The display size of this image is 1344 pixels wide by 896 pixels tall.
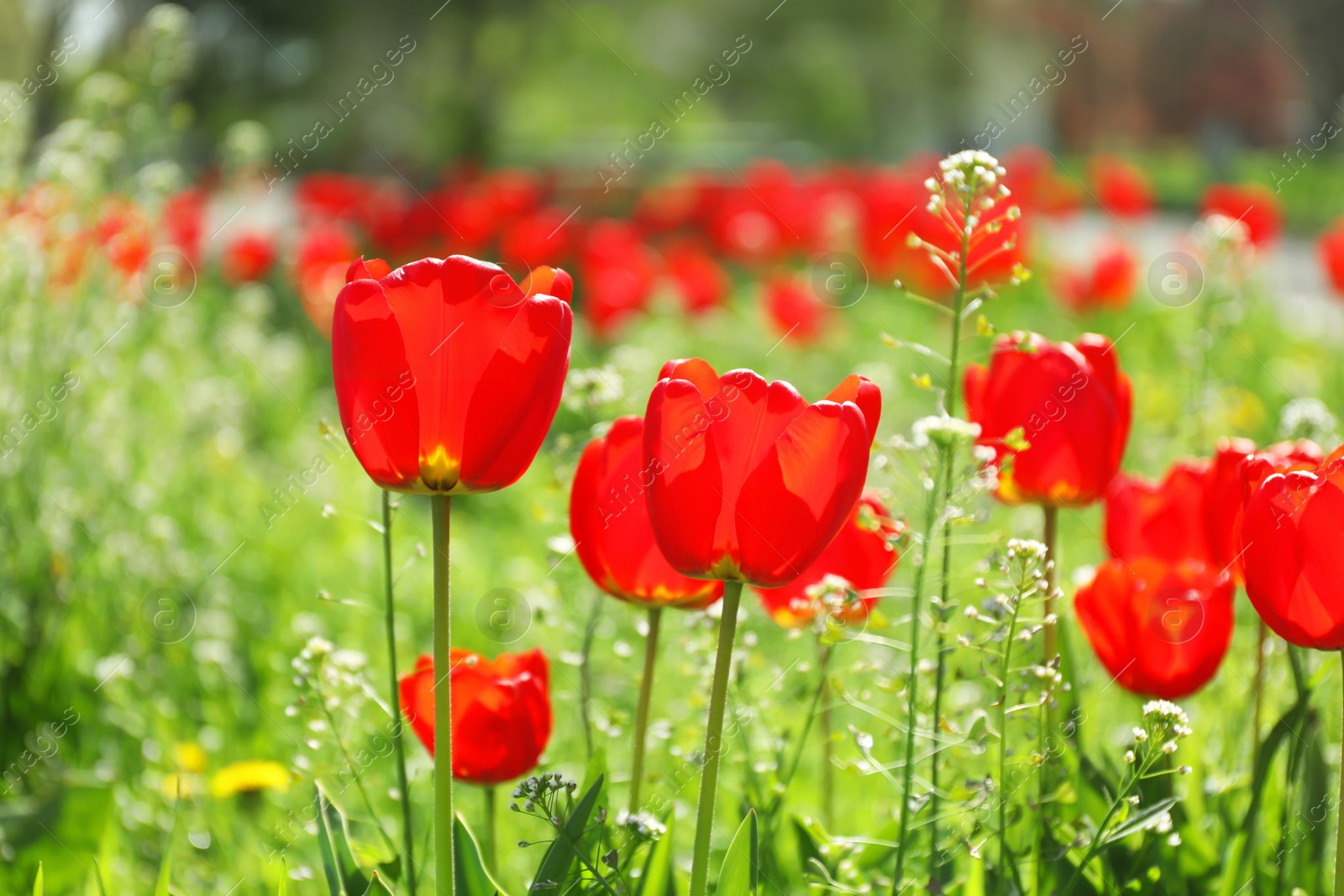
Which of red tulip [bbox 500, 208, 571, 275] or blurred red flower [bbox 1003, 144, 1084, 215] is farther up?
blurred red flower [bbox 1003, 144, 1084, 215]

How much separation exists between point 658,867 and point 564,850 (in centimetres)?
16

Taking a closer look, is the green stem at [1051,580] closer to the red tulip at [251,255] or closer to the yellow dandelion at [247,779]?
the yellow dandelion at [247,779]

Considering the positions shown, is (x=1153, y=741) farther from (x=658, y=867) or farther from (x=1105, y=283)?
(x=1105, y=283)

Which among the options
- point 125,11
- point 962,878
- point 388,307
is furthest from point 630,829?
point 125,11

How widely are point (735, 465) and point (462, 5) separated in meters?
13.9

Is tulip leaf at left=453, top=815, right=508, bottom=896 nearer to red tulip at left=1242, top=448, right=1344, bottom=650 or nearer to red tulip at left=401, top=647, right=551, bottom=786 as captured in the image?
red tulip at left=401, top=647, right=551, bottom=786

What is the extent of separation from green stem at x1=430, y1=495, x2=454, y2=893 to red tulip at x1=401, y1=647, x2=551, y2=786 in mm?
254

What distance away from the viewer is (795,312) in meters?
5.48

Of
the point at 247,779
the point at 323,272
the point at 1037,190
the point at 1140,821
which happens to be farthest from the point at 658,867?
the point at 1037,190

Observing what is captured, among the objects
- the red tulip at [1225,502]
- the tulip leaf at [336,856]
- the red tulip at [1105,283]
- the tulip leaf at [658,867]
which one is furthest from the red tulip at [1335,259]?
the tulip leaf at [336,856]

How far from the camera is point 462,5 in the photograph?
1393 cm

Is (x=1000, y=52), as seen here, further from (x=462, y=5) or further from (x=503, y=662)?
(x=503, y=662)

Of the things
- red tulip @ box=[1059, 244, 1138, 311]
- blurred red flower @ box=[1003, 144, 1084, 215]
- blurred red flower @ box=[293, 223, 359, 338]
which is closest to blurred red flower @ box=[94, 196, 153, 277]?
blurred red flower @ box=[293, 223, 359, 338]

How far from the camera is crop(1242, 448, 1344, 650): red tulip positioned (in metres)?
1.20
